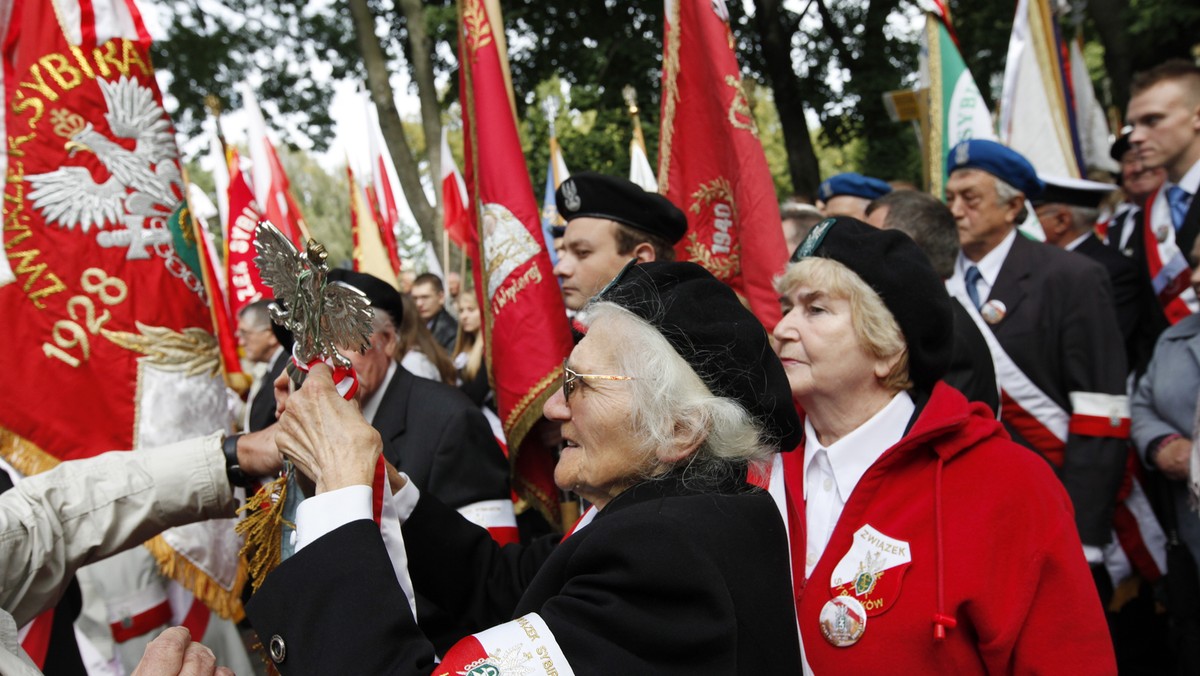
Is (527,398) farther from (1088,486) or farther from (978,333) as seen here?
(1088,486)

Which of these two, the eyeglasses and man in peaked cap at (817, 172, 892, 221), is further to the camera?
man in peaked cap at (817, 172, 892, 221)

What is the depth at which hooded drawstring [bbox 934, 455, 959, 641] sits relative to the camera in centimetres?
214

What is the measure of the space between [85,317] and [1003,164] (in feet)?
12.1

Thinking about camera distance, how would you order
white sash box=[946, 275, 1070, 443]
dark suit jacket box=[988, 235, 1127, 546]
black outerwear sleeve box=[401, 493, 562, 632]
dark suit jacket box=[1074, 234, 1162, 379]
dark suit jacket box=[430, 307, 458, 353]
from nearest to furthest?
black outerwear sleeve box=[401, 493, 562, 632] < dark suit jacket box=[988, 235, 1127, 546] < white sash box=[946, 275, 1070, 443] < dark suit jacket box=[1074, 234, 1162, 379] < dark suit jacket box=[430, 307, 458, 353]

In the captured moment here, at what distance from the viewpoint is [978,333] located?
326 cm

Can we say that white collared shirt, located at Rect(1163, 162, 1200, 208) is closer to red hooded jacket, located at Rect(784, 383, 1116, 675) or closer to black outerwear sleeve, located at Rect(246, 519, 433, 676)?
red hooded jacket, located at Rect(784, 383, 1116, 675)

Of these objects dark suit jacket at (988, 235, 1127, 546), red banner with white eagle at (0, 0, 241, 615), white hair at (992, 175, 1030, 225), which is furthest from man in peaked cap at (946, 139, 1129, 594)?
red banner with white eagle at (0, 0, 241, 615)

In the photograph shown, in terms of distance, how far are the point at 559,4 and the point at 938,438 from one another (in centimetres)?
1494

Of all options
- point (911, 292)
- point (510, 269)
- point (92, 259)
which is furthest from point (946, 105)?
point (92, 259)

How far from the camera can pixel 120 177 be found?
328 cm

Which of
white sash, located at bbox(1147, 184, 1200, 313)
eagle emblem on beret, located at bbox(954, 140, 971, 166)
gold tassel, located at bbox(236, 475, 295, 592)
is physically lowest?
white sash, located at bbox(1147, 184, 1200, 313)

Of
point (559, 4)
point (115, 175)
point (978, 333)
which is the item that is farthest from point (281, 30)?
point (978, 333)

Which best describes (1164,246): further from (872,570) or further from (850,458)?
(872,570)

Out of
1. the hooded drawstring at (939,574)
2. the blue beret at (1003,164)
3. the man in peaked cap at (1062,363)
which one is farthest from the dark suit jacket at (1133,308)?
the hooded drawstring at (939,574)
